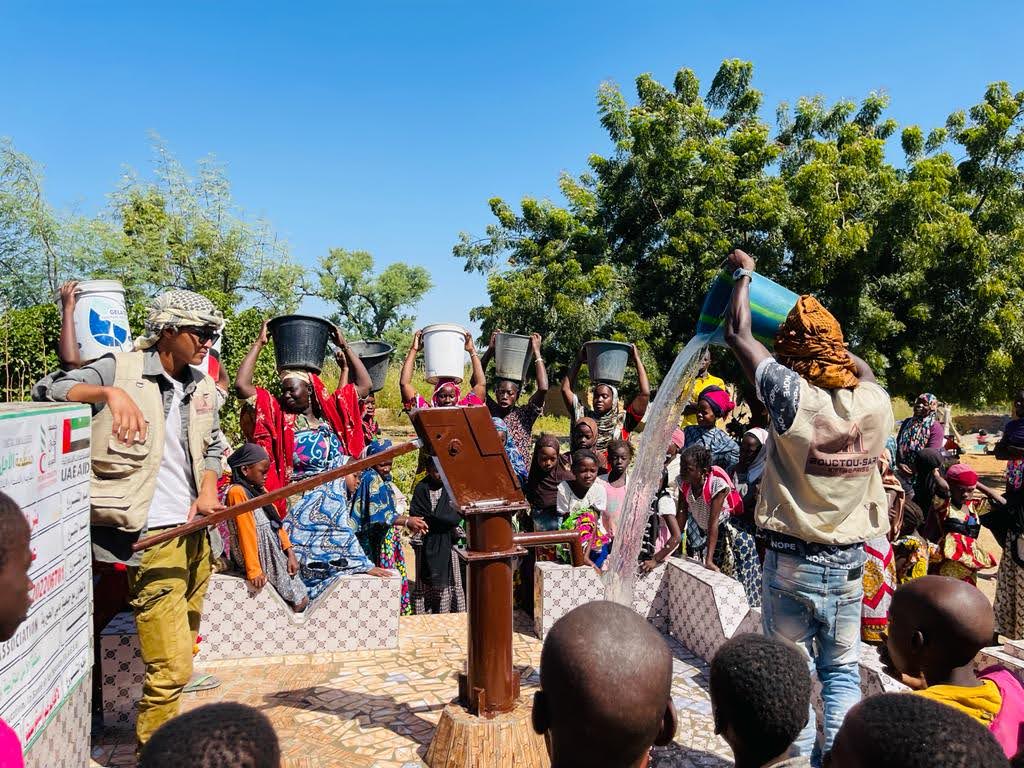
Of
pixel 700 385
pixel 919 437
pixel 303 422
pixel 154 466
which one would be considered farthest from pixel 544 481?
pixel 919 437

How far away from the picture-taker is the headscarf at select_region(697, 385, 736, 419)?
5.81 m

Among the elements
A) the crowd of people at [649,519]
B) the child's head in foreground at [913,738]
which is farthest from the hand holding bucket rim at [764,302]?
the child's head in foreground at [913,738]

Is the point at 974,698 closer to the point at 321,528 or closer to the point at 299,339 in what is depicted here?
the point at 321,528

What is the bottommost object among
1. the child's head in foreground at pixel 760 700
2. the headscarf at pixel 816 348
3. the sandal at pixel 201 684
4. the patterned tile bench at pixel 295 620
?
the sandal at pixel 201 684

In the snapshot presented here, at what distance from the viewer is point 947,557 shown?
479 centimetres

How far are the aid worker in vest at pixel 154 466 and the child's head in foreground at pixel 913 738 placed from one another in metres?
2.43

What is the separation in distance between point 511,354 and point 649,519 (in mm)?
1964

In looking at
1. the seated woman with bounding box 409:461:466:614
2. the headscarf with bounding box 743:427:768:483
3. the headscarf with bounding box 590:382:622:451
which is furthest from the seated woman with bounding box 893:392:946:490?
the seated woman with bounding box 409:461:466:614

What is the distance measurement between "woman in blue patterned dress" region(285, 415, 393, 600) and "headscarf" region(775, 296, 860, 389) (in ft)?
8.70

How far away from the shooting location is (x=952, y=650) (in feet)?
5.95

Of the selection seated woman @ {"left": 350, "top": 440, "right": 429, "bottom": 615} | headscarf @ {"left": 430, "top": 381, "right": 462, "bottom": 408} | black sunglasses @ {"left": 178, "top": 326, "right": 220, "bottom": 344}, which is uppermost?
black sunglasses @ {"left": 178, "top": 326, "right": 220, "bottom": 344}

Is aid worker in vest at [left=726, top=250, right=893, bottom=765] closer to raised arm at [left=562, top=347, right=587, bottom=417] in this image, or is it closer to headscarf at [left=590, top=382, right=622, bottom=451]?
headscarf at [left=590, top=382, right=622, bottom=451]

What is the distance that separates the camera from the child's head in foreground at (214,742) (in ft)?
3.44

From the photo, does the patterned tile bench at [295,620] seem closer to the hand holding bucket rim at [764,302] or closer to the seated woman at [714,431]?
the hand holding bucket rim at [764,302]
